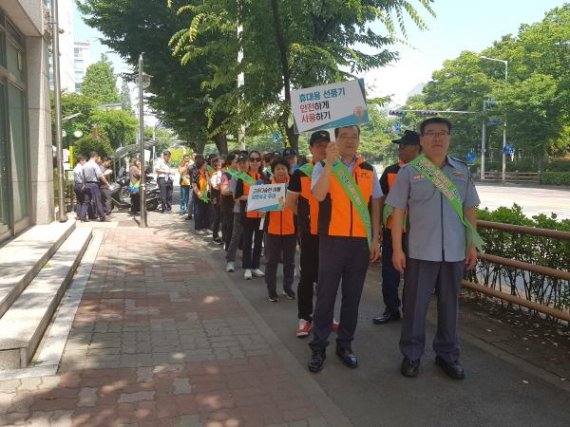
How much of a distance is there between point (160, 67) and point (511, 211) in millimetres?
15281

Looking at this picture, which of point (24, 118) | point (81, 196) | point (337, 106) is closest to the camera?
point (337, 106)

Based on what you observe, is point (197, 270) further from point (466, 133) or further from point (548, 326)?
point (466, 133)

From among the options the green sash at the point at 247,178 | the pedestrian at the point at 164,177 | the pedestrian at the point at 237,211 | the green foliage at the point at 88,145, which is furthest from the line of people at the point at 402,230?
the green foliage at the point at 88,145

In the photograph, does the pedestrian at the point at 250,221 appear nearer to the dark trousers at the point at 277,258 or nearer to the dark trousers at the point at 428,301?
the dark trousers at the point at 277,258

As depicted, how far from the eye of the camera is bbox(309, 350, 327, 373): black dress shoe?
4.23m

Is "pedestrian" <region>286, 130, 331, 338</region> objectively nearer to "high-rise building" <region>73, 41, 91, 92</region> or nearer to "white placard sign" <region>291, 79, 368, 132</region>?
"white placard sign" <region>291, 79, 368, 132</region>

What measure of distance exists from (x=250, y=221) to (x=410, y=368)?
3963 millimetres

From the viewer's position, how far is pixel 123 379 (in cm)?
405

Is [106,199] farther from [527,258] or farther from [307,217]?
[527,258]

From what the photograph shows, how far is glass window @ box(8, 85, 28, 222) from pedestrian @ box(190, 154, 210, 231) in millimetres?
3403

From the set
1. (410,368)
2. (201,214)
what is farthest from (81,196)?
(410,368)

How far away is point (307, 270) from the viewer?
5027mm

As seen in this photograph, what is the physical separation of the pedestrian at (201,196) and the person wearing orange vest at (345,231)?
7927mm

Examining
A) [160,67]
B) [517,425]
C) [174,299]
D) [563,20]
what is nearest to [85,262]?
[174,299]
